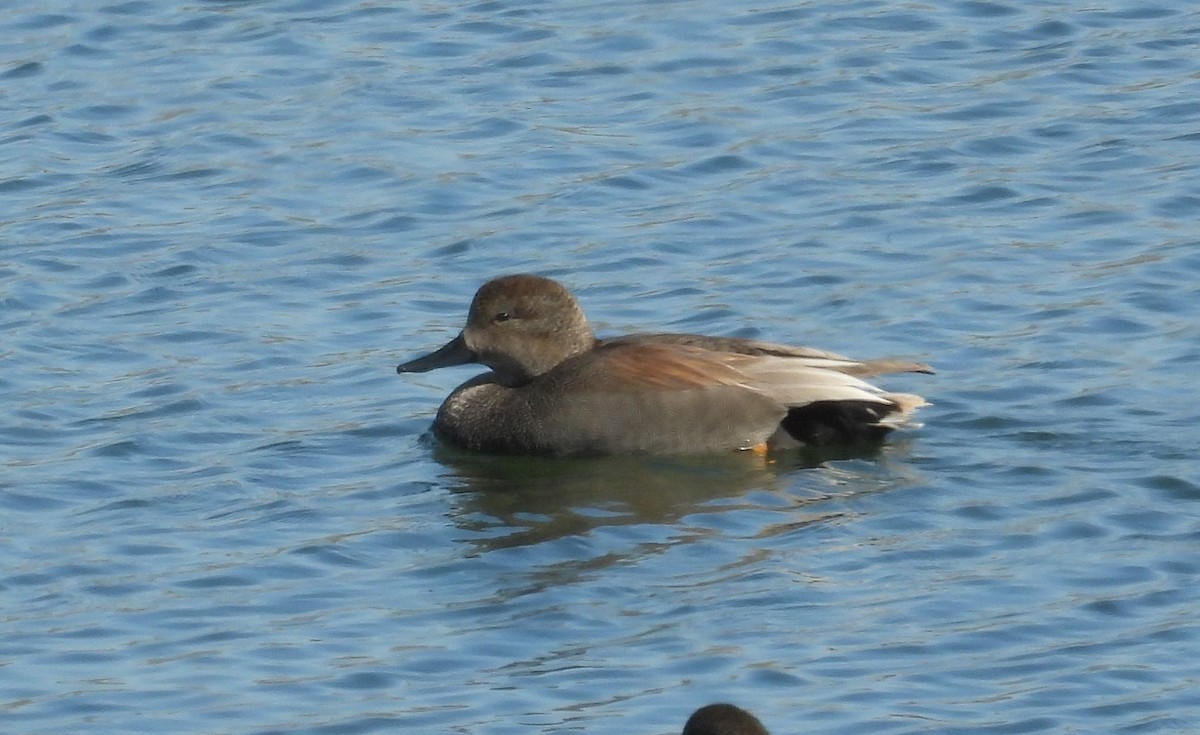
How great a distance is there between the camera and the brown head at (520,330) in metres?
11.3

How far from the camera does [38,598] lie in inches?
357

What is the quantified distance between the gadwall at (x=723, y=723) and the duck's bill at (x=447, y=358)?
17.3ft

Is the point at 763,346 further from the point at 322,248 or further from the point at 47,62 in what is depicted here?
the point at 47,62

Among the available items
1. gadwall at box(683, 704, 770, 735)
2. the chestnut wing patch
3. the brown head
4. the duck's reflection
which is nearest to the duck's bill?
the brown head

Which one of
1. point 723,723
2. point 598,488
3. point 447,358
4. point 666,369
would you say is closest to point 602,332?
point 447,358

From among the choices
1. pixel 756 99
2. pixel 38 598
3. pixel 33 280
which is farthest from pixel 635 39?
pixel 38 598

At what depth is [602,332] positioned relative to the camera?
12.3m

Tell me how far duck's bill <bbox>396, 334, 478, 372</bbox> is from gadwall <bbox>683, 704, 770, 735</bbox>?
5271mm

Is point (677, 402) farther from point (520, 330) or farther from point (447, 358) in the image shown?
point (447, 358)

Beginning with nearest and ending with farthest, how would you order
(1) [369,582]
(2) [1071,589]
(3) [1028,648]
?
1. (3) [1028,648]
2. (2) [1071,589]
3. (1) [369,582]

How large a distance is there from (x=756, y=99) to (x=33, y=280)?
4.51 meters

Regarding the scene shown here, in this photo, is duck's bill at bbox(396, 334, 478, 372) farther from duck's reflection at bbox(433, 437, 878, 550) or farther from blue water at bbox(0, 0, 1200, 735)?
duck's reflection at bbox(433, 437, 878, 550)

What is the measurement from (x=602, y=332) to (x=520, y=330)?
104 cm

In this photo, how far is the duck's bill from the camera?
1136 cm
